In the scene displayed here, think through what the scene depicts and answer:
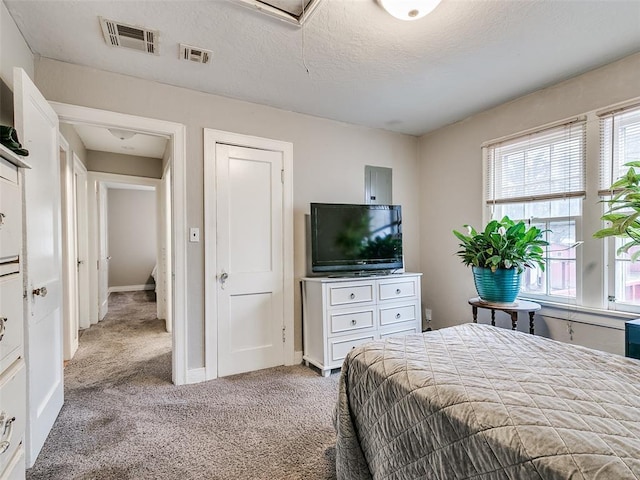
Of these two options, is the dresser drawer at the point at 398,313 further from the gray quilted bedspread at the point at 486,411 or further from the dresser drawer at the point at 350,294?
the gray quilted bedspread at the point at 486,411

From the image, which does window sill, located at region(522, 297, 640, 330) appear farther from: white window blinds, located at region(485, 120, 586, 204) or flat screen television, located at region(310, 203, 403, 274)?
flat screen television, located at region(310, 203, 403, 274)

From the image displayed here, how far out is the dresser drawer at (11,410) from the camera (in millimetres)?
981

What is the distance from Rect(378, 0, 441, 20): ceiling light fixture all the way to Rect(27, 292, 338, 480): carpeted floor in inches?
95.6

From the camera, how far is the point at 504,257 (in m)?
2.59

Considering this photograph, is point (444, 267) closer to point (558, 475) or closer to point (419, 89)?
point (419, 89)

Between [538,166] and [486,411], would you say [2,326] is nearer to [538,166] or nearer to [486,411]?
[486,411]

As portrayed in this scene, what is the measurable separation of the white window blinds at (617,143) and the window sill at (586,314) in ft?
2.92

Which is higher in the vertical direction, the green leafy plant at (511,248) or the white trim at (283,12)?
the white trim at (283,12)

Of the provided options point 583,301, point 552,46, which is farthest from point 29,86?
point 583,301

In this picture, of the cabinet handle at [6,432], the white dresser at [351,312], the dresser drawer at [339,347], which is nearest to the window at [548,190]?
the white dresser at [351,312]

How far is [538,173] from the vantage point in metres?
2.85

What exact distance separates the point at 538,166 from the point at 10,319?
3610 mm

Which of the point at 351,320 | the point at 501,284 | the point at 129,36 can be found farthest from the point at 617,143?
the point at 129,36

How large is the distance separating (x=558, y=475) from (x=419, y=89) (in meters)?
2.75
